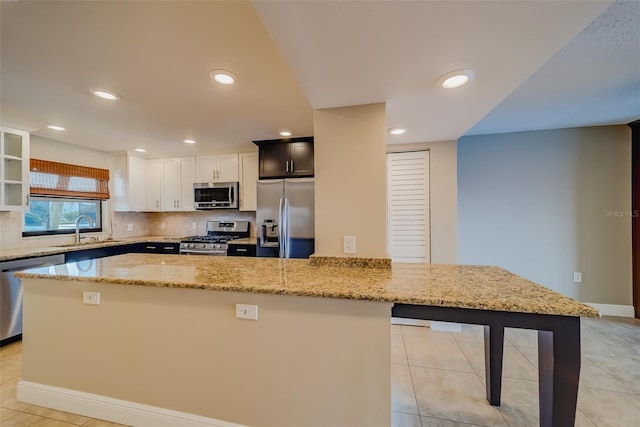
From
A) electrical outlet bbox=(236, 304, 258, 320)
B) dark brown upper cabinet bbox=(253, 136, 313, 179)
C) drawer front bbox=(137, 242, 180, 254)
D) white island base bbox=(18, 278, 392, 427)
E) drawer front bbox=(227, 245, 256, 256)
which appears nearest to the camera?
white island base bbox=(18, 278, 392, 427)

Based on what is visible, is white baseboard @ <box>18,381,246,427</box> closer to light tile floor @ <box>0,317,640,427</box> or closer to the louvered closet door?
light tile floor @ <box>0,317,640,427</box>

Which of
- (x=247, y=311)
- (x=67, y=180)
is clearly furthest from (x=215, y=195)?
(x=247, y=311)

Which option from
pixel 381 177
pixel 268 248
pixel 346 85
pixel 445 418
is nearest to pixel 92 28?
pixel 346 85

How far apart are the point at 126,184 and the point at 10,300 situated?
1987mm

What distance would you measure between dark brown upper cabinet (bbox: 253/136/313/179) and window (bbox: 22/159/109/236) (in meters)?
2.52

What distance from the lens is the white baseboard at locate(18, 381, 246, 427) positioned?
4.87ft

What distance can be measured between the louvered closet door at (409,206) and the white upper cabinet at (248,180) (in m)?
1.98

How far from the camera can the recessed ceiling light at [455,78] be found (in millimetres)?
1331

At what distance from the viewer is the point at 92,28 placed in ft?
4.36

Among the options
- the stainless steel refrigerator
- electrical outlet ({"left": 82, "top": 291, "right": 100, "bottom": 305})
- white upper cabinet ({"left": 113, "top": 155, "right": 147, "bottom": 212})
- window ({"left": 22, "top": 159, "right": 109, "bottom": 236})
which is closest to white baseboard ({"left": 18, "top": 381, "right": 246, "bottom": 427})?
electrical outlet ({"left": 82, "top": 291, "right": 100, "bottom": 305})

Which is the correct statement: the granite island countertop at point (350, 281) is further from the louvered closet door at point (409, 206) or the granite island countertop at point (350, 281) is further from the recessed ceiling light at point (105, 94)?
the recessed ceiling light at point (105, 94)

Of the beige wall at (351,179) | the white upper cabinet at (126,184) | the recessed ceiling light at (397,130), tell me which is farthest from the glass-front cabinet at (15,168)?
the recessed ceiling light at (397,130)

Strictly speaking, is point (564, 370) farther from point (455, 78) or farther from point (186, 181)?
point (186, 181)

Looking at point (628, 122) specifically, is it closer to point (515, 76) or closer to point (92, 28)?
point (515, 76)
